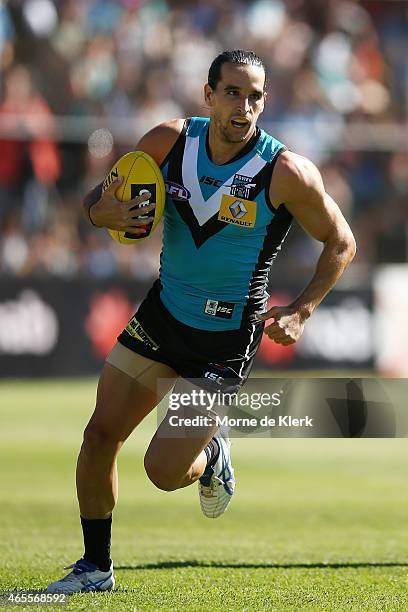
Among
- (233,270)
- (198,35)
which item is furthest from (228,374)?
(198,35)

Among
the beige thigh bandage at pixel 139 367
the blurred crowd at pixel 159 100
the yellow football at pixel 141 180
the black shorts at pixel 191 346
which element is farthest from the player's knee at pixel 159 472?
the blurred crowd at pixel 159 100

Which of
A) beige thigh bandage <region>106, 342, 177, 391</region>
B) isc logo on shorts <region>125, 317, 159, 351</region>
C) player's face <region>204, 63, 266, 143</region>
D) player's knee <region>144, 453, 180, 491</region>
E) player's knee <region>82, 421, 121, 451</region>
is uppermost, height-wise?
player's face <region>204, 63, 266, 143</region>

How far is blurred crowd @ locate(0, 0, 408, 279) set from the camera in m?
17.7

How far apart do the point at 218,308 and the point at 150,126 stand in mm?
12321

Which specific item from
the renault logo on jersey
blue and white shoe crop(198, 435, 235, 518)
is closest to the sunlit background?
blue and white shoe crop(198, 435, 235, 518)

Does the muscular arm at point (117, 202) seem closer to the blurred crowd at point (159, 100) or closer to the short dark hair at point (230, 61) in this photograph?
the short dark hair at point (230, 61)

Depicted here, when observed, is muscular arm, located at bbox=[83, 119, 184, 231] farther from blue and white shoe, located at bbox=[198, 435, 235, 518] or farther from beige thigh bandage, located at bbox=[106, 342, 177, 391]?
blue and white shoe, located at bbox=[198, 435, 235, 518]

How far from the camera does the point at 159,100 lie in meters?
18.9

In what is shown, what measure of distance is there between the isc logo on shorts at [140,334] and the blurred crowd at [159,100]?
36.7ft

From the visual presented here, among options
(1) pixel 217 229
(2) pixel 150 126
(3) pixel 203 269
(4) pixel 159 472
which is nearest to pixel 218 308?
(3) pixel 203 269

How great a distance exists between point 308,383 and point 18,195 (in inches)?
402

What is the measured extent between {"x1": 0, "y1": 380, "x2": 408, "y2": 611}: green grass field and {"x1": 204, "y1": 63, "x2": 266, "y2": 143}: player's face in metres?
2.36

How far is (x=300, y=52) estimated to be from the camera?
20.5 metres

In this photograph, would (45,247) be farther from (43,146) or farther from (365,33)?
(365,33)
